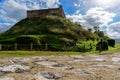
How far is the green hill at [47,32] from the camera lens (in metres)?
48.5

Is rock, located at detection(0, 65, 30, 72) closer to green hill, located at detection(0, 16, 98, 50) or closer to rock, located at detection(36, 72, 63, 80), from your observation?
rock, located at detection(36, 72, 63, 80)

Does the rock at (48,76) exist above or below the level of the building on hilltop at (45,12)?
below

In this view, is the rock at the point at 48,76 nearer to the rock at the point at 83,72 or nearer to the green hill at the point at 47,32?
the rock at the point at 83,72

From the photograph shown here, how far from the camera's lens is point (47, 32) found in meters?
60.0

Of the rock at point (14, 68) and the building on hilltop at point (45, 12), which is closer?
the rock at point (14, 68)

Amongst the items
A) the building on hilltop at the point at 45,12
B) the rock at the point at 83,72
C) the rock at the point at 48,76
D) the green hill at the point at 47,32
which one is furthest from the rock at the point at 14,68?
the building on hilltop at the point at 45,12

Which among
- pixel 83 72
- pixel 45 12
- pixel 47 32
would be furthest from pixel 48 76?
pixel 45 12

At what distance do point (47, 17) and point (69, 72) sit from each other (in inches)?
2630

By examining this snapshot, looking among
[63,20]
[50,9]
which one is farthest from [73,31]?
[50,9]

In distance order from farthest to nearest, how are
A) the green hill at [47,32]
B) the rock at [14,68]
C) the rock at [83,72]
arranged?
the green hill at [47,32], the rock at [83,72], the rock at [14,68]

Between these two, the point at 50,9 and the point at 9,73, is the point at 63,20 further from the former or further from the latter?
the point at 9,73

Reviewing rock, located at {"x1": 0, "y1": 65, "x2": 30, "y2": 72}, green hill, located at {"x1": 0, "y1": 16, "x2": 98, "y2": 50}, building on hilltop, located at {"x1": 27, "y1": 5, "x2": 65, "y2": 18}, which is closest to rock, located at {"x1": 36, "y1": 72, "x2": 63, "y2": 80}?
rock, located at {"x1": 0, "y1": 65, "x2": 30, "y2": 72}

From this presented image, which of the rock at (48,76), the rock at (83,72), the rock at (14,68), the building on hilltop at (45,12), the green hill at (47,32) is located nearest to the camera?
the rock at (48,76)

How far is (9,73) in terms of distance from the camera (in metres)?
5.89
